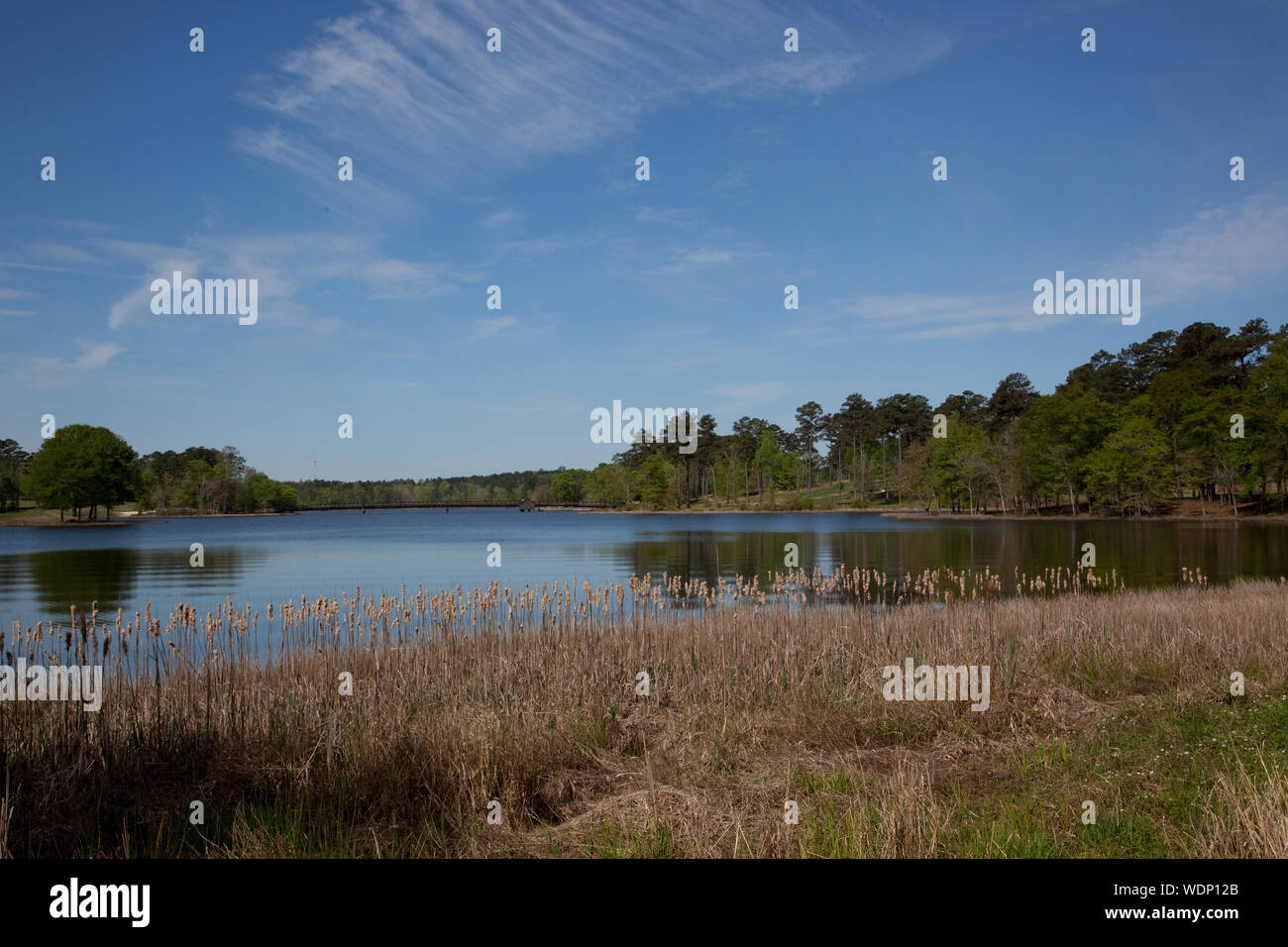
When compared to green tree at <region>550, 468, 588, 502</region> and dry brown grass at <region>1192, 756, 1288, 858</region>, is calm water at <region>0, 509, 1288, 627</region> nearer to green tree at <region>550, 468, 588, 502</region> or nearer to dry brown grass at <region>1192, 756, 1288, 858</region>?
dry brown grass at <region>1192, 756, 1288, 858</region>

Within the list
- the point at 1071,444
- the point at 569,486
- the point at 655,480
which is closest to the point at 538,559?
the point at 1071,444

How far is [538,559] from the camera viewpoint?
47.2 metres

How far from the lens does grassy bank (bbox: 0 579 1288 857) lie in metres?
5.91

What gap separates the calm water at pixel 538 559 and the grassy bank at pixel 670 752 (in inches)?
678

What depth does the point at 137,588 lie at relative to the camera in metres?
30.5

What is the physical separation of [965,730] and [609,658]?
5.29 m

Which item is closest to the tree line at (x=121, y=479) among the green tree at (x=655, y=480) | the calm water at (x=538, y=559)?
A: the calm water at (x=538, y=559)

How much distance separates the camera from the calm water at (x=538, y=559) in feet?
99.8

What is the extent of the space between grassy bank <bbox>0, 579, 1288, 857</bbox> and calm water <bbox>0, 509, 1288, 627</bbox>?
56.5 ft

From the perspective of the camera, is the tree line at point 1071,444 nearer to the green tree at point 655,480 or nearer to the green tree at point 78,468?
the green tree at point 655,480

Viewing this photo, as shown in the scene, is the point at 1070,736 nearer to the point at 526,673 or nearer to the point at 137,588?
the point at 526,673

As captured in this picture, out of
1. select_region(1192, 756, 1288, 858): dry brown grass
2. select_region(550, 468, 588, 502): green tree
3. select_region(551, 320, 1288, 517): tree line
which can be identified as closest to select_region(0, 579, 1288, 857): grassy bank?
select_region(1192, 756, 1288, 858): dry brown grass
